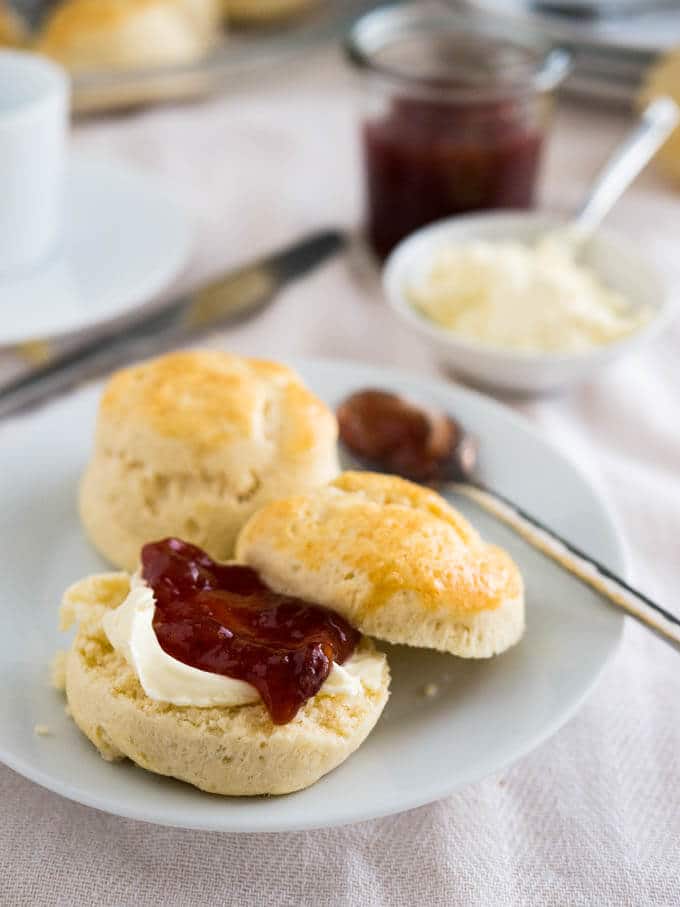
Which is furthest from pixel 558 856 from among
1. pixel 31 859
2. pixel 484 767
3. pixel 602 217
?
pixel 602 217

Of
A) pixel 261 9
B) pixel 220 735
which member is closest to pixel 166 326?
pixel 220 735

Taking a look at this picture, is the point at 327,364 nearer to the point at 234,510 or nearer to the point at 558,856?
the point at 234,510

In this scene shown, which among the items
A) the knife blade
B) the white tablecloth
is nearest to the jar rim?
Result: the knife blade

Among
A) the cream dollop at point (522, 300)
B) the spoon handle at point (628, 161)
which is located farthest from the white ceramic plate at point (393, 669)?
the spoon handle at point (628, 161)

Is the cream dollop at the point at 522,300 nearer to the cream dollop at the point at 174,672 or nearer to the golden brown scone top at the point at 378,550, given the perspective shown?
the golden brown scone top at the point at 378,550

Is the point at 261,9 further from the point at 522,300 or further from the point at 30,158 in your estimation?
the point at 522,300

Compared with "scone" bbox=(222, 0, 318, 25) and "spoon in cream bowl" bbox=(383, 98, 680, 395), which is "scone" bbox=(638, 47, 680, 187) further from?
"scone" bbox=(222, 0, 318, 25)
